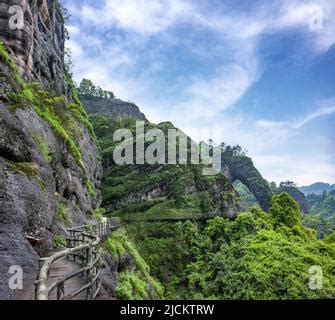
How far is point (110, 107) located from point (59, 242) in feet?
233

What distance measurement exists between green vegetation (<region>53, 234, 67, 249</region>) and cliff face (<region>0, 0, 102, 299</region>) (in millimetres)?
82

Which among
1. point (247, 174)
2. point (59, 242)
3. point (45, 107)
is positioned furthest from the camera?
point (247, 174)

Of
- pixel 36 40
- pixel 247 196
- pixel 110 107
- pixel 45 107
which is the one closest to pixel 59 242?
pixel 45 107

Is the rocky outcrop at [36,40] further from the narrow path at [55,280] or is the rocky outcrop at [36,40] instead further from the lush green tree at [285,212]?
the lush green tree at [285,212]

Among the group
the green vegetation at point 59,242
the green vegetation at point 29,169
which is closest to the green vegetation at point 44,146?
the green vegetation at point 29,169

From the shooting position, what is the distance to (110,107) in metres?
79.9

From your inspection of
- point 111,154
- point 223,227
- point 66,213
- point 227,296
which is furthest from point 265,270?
point 111,154

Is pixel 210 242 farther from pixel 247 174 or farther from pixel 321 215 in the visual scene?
pixel 321 215

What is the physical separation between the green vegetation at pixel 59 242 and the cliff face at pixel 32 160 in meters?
0.08

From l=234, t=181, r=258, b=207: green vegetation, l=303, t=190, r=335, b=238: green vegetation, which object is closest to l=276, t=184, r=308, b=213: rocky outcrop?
l=303, t=190, r=335, b=238: green vegetation

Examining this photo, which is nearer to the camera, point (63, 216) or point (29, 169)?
point (29, 169)

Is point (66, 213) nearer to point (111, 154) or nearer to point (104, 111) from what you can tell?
point (111, 154)

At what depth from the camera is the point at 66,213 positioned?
1523 centimetres
